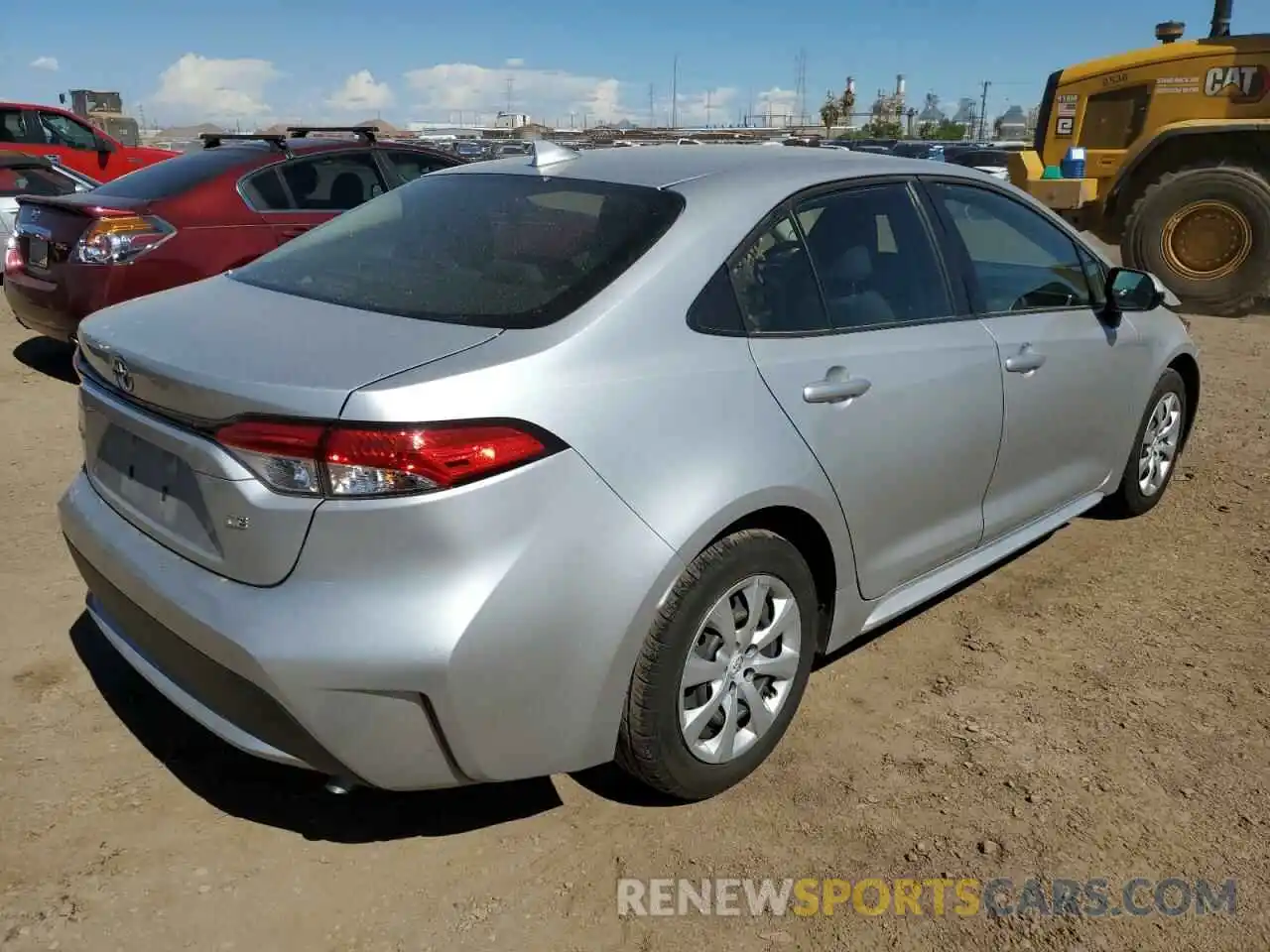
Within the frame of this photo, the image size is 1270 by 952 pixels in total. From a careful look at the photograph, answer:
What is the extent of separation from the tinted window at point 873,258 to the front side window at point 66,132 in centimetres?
1470

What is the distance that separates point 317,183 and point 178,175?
823 mm

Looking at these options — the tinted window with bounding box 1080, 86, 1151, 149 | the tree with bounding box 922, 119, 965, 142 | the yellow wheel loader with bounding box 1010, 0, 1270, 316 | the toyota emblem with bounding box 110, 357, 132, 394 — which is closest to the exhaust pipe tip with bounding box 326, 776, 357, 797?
the toyota emblem with bounding box 110, 357, 132, 394

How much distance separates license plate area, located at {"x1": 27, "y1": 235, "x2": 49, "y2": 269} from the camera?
20.2 ft

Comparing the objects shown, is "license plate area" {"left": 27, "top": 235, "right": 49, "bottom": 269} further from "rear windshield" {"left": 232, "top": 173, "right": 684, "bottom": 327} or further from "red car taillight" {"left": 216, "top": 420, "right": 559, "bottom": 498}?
"red car taillight" {"left": 216, "top": 420, "right": 559, "bottom": 498}

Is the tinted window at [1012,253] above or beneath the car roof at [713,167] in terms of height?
beneath

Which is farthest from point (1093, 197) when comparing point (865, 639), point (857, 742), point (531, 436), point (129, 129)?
point (129, 129)

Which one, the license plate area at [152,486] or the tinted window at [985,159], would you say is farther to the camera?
the tinted window at [985,159]

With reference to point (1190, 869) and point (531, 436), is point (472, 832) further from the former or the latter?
point (1190, 869)

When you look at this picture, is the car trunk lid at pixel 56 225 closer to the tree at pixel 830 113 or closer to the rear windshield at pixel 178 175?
the rear windshield at pixel 178 175

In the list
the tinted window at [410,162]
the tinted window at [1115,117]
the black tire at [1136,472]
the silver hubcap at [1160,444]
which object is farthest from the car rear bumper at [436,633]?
the tinted window at [1115,117]

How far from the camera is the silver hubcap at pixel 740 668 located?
2555mm

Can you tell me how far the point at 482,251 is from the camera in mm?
2766

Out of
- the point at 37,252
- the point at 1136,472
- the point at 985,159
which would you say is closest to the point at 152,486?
the point at 1136,472

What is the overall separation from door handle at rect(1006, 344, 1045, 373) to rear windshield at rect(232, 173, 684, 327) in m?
1.35
